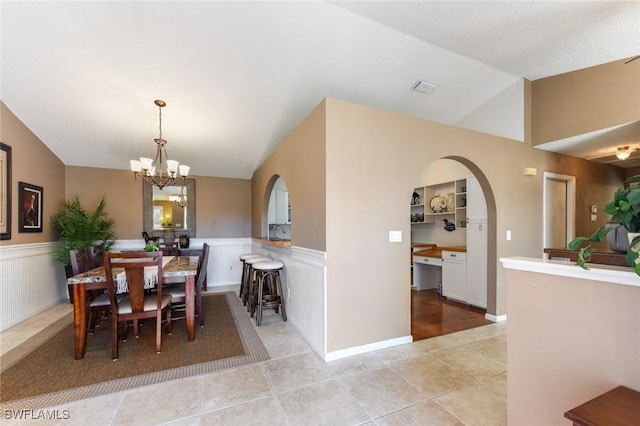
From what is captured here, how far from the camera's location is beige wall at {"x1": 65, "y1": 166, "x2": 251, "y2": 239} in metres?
4.72

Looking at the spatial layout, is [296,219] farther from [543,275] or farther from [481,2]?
[481,2]

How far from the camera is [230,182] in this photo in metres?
5.74

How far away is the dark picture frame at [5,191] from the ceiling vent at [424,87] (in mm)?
5340

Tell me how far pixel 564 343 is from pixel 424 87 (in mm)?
3468

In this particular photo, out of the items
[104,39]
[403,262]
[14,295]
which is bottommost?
[14,295]

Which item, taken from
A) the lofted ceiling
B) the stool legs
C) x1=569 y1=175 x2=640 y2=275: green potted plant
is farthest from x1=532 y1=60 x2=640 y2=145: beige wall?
the stool legs

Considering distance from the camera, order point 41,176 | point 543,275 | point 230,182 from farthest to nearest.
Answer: point 230,182 → point 41,176 → point 543,275

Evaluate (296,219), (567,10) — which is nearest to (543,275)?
(296,219)

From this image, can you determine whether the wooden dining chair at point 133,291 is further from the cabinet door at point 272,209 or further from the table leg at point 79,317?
the cabinet door at point 272,209

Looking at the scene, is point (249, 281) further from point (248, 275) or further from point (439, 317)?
point (439, 317)

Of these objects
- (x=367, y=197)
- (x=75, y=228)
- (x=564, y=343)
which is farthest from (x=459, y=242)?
(x=75, y=228)

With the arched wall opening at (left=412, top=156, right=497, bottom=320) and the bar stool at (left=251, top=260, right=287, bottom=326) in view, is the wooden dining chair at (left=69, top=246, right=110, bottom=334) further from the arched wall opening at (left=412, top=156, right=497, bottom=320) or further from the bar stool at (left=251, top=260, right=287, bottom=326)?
the arched wall opening at (left=412, top=156, right=497, bottom=320)

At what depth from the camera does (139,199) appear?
5.04 meters

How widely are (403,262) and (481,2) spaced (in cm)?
251
